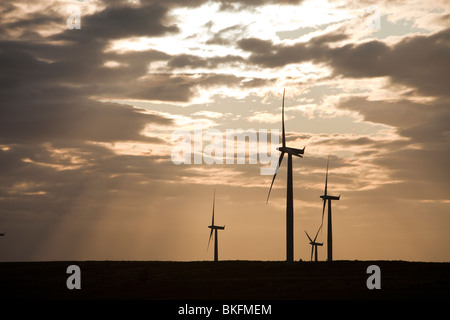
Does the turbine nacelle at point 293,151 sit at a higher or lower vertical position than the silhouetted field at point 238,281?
higher

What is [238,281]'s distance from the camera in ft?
267

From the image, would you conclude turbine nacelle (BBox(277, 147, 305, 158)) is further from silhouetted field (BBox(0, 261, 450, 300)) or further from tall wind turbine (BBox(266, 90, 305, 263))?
silhouetted field (BBox(0, 261, 450, 300))

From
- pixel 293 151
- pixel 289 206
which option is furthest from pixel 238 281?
pixel 293 151

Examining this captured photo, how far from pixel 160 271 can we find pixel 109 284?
1512 centimetres

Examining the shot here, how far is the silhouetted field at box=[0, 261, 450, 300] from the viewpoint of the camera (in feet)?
227

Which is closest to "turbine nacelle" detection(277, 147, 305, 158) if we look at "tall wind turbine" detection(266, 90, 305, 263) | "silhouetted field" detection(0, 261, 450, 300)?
"tall wind turbine" detection(266, 90, 305, 263)

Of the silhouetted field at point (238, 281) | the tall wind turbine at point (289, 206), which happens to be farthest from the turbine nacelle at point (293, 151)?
the silhouetted field at point (238, 281)

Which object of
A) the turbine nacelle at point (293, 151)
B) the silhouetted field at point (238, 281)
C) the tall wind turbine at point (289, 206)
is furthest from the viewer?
the turbine nacelle at point (293, 151)

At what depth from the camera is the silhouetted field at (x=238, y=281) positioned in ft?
227

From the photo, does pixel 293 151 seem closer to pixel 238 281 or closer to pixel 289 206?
pixel 289 206

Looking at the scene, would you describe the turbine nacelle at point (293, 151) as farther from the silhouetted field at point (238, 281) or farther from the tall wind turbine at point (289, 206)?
the silhouetted field at point (238, 281)
